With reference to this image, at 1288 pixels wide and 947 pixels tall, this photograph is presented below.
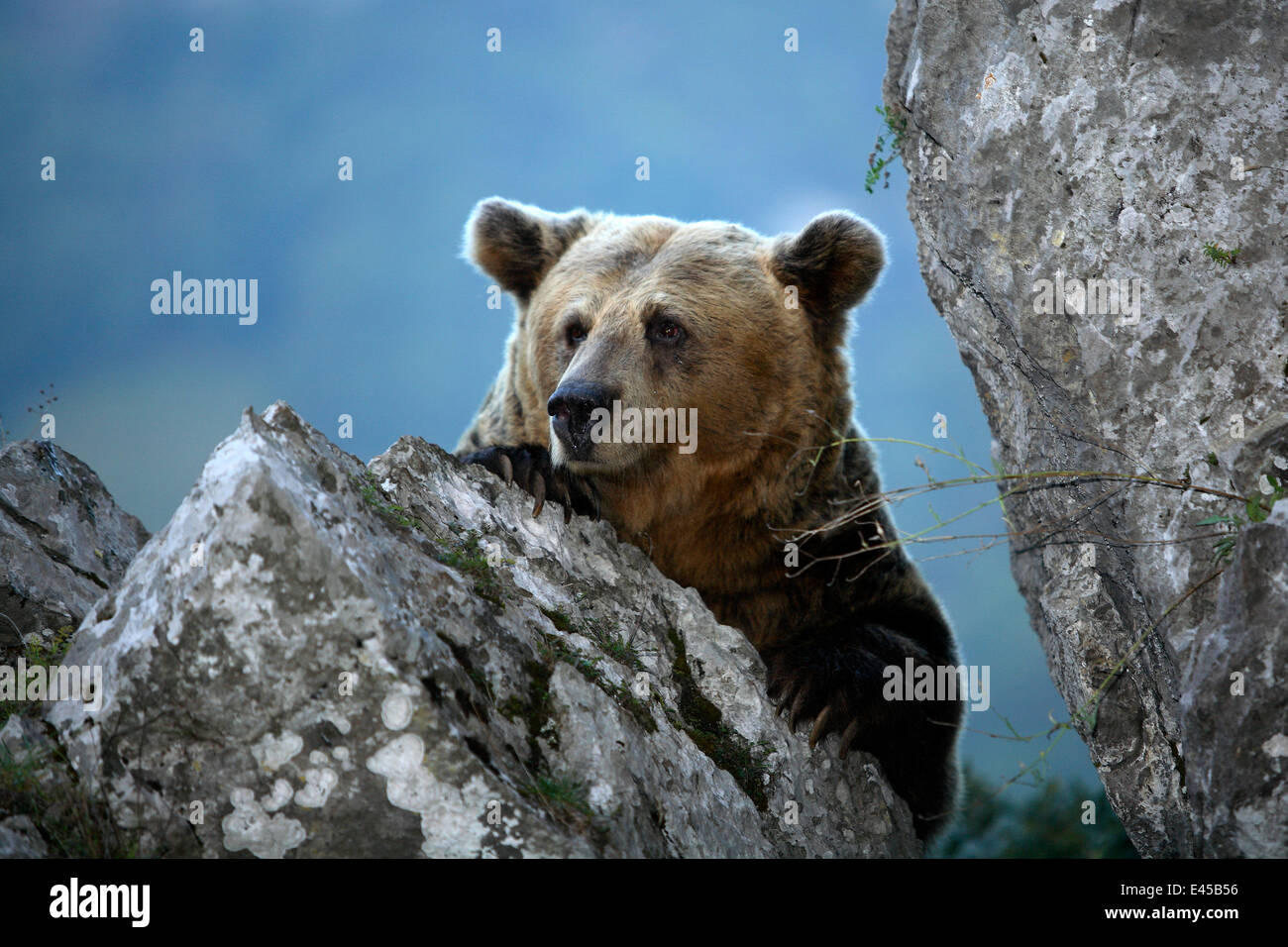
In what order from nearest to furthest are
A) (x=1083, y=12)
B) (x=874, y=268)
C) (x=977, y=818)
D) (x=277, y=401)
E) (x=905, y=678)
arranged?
(x=277, y=401) < (x=1083, y=12) < (x=905, y=678) < (x=874, y=268) < (x=977, y=818)

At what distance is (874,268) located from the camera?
16.5 feet

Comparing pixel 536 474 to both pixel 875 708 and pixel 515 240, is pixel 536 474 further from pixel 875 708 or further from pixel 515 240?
pixel 875 708

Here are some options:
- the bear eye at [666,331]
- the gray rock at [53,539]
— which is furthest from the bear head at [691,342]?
the gray rock at [53,539]

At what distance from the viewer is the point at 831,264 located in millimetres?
5086

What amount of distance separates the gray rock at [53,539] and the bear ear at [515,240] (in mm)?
2443

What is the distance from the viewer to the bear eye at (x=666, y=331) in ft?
15.6

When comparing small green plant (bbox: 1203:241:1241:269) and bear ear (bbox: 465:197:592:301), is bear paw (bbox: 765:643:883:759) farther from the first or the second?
bear ear (bbox: 465:197:592:301)

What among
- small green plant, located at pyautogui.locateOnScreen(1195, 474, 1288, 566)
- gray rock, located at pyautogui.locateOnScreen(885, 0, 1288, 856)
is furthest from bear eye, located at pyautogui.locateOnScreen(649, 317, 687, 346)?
small green plant, located at pyautogui.locateOnScreen(1195, 474, 1288, 566)

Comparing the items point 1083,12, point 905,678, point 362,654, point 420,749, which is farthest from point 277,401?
Result: point 1083,12

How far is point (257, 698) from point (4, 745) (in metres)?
0.63
